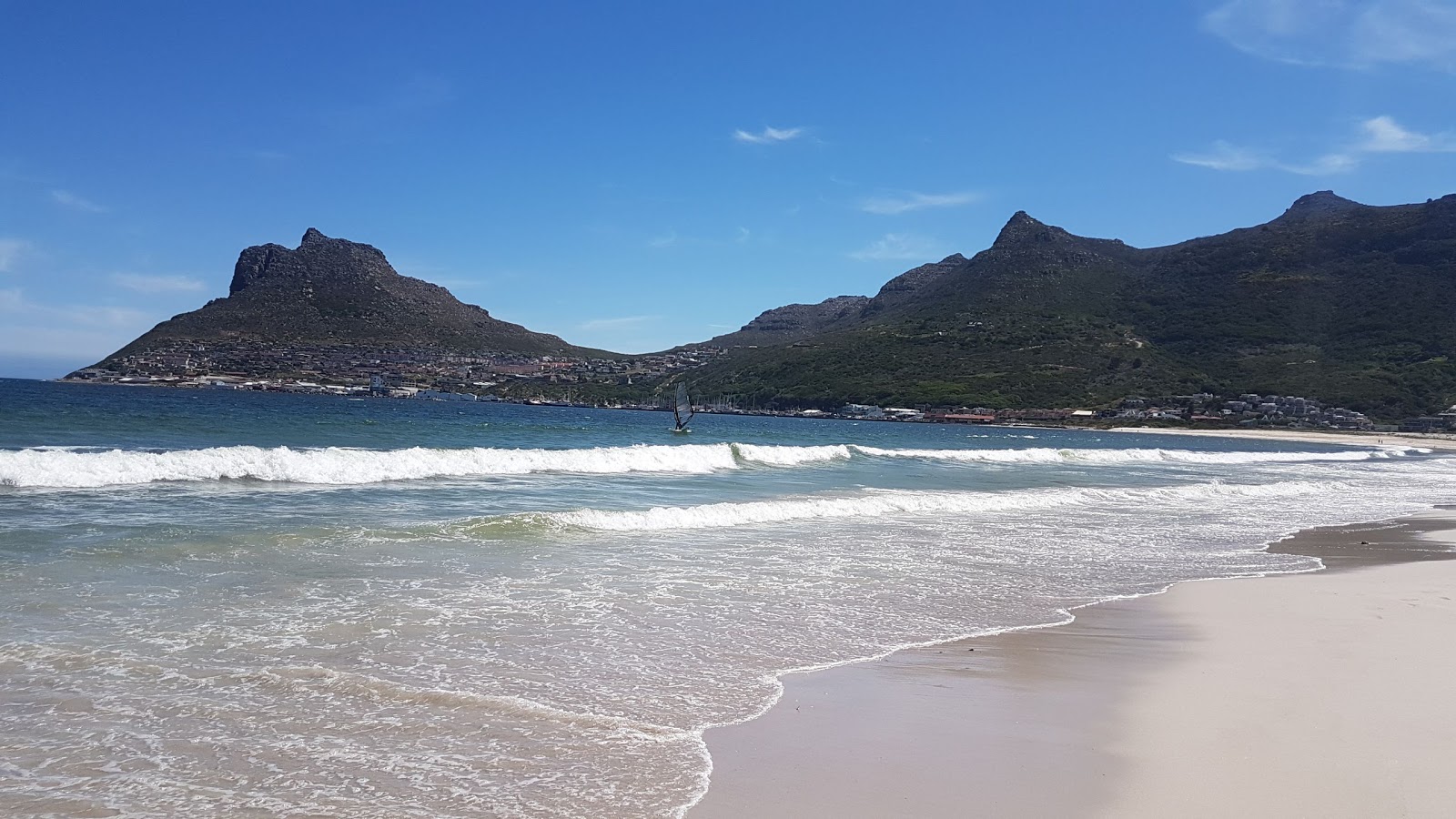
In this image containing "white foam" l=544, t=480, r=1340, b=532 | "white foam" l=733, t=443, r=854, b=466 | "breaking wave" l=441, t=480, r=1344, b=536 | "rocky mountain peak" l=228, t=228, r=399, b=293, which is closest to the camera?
"breaking wave" l=441, t=480, r=1344, b=536

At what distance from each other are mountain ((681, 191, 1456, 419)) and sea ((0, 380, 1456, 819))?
76.5m

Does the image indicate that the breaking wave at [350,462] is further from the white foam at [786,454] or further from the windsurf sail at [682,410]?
the windsurf sail at [682,410]

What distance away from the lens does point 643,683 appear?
6.04 m

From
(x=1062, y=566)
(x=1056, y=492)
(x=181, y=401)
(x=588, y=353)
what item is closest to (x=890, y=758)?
(x=1062, y=566)

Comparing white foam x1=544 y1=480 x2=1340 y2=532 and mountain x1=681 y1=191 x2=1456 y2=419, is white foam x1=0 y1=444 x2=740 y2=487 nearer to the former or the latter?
white foam x1=544 y1=480 x2=1340 y2=532

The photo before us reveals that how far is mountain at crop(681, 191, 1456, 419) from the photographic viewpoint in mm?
89500

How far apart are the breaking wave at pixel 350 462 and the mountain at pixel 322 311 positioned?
8204cm

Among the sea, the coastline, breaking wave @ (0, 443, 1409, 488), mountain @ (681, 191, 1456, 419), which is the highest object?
mountain @ (681, 191, 1456, 419)

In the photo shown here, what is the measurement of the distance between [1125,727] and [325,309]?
112906 millimetres

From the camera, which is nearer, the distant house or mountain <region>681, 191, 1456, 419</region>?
the distant house

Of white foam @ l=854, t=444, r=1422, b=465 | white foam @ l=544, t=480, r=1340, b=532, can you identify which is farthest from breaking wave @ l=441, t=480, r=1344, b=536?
white foam @ l=854, t=444, r=1422, b=465

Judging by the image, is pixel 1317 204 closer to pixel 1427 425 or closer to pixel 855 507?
pixel 1427 425

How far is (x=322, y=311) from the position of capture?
106m

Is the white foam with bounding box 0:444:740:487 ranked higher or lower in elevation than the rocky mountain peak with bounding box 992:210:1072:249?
lower
